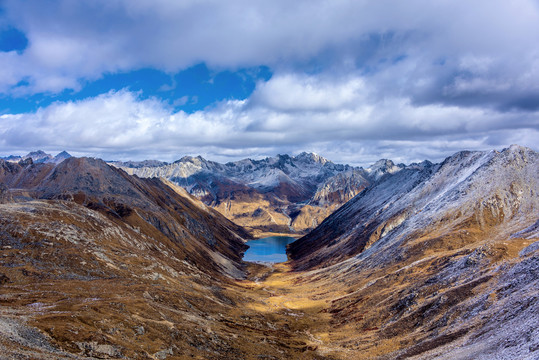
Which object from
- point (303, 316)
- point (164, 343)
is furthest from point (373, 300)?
point (164, 343)

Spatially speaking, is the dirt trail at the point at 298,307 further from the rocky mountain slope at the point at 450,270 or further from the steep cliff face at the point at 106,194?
the steep cliff face at the point at 106,194

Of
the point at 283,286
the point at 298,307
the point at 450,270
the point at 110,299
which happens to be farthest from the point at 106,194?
the point at 450,270

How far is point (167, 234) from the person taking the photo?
147000 millimetres

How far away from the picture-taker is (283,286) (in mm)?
140625

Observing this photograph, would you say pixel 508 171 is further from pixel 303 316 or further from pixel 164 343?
pixel 164 343

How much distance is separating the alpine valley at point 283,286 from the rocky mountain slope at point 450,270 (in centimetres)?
35

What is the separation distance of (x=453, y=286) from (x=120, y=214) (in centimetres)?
11729

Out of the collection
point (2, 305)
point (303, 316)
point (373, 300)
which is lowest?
point (303, 316)

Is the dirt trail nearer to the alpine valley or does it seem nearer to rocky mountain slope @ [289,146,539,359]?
the alpine valley

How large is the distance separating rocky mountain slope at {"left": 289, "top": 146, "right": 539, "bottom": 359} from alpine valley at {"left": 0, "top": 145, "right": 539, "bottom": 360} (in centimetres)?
35

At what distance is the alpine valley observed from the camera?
45219 mm

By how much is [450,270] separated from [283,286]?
7856 centimetres

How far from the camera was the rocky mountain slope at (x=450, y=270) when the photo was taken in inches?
1893

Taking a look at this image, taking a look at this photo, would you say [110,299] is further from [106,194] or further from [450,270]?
[106,194]
